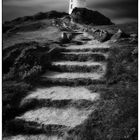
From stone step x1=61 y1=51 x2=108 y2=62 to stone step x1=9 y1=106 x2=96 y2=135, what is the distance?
3.44 metres

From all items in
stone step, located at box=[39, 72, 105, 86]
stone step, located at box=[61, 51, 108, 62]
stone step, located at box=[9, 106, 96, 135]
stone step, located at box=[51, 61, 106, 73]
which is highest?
stone step, located at box=[61, 51, 108, 62]

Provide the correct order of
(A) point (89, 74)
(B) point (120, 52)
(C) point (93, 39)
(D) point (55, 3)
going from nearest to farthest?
(D) point (55, 3) → (A) point (89, 74) → (B) point (120, 52) → (C) point (93, 39)

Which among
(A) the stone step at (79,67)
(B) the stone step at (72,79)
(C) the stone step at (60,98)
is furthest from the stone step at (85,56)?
(C) the stone step at (60,98)

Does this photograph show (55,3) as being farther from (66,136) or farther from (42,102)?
(66,136)

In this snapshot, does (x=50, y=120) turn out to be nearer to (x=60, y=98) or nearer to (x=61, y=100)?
(x=61, y=100)

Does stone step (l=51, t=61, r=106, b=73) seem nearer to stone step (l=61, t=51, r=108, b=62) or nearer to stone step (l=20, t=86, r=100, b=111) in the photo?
stone step (l=61, t=51, r=108, b=62)

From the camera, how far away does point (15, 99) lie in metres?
9.59

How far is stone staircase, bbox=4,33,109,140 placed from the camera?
27.2 ft

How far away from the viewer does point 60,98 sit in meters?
9.15

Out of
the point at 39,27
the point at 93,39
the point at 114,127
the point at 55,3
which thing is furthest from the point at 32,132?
the point at 39,27

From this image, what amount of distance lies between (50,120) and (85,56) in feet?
13.8

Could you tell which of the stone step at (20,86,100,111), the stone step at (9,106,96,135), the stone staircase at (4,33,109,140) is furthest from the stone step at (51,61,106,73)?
the stone step at (9,106,96,135)

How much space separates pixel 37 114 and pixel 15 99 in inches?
44.9

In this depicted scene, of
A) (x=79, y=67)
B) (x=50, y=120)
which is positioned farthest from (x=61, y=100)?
(x=79, y=67)
